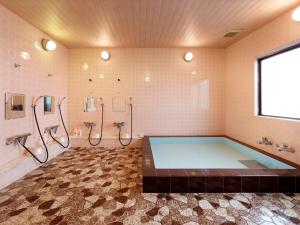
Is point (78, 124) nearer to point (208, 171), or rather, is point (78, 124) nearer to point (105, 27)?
point (105, 27)

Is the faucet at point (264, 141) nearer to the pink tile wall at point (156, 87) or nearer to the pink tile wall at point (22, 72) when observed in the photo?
the pink tile wall at point (156, 87)

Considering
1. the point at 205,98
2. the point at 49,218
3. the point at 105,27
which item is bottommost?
the point at 49,218

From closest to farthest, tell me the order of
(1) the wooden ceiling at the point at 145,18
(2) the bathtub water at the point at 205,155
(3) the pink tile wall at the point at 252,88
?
(1) the wooden ceiling at the point at 145,18
(3) the pink tile wall at the point at 252,88
(2) the bathtub water at the point at 205,155

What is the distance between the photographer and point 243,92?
11.9ft

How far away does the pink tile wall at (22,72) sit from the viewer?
Answer: 2.38 meters

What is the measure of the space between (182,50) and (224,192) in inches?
129

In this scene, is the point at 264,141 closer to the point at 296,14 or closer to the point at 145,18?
the point at 296,14

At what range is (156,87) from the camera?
4.35 metres

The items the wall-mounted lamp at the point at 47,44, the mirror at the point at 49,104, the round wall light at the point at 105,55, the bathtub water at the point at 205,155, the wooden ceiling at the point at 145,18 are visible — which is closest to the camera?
the wooden ceiling at the point at 145,18

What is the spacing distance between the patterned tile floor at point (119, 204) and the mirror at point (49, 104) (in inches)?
50.7

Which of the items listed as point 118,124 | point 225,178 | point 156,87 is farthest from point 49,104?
point 225,178

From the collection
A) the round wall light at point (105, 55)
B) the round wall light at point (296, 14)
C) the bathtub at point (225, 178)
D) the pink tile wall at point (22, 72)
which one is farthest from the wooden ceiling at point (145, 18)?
the bathtub at point (225, 178)

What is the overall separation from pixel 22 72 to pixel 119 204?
240cm

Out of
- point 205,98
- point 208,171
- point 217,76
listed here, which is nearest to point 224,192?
point 208,171
